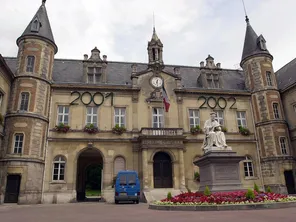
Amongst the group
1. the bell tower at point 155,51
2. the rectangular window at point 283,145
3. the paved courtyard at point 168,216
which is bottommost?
the paved courtyard at point 168,216

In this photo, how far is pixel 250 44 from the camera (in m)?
31.2

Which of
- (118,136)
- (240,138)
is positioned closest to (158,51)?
(118,136)

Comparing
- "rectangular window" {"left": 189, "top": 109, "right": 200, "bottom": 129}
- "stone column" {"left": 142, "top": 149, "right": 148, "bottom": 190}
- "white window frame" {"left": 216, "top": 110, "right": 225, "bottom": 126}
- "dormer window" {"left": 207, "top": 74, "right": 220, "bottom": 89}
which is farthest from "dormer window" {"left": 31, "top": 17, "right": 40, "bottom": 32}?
"white window frame" {"left": 216, "top": 110, "right": 225, "bottom": 126}

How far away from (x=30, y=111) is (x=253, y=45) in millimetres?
25062

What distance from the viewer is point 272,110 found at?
28.0m

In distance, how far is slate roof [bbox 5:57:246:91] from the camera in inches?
1136

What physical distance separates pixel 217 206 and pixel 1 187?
17.9 meters

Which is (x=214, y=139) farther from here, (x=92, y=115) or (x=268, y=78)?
(x=268, y=78)

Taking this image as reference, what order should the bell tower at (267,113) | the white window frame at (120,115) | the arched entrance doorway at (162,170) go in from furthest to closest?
the white window frame at (120,115), the bell tower at (267,113), the arched entrance doorway at (162,170)

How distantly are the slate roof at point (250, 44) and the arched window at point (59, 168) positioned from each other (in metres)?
22.9

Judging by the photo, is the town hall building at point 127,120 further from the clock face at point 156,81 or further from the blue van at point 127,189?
the blue van at point 127,189

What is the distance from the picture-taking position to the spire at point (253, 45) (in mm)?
30109

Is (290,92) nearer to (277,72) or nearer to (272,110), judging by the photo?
(272,110)

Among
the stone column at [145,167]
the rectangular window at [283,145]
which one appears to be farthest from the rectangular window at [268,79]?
the stone column at [145,167]
